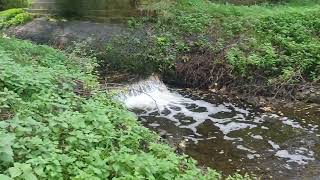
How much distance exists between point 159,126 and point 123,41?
4.11 m

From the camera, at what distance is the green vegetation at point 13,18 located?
1449 centimetres

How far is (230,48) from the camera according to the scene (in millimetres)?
11922

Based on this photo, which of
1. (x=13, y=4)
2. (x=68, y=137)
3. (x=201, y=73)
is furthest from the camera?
(x=13, y=4)

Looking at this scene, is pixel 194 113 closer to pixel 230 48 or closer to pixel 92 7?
pixel 230 48

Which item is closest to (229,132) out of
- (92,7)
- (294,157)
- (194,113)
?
(194,113)

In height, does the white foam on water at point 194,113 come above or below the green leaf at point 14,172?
below

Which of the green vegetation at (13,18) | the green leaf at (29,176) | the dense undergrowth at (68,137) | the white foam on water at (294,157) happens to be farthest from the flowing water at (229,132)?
the green vegetation at (13,18)

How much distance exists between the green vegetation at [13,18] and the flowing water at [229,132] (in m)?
5.88

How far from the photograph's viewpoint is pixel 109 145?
463cm

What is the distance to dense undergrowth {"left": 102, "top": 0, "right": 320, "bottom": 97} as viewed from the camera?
11.2 m

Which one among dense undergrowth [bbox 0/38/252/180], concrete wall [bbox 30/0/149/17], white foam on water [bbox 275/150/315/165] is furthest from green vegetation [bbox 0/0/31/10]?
white foam on water [bbox 275/150/315/165]

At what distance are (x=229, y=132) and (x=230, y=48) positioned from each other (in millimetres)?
3836

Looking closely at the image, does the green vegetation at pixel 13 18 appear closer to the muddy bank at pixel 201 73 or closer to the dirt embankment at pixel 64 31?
the dirt embankment at pixel 64 31

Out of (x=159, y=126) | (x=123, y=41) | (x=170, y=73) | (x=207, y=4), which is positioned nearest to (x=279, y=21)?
(x=207, y=4)
